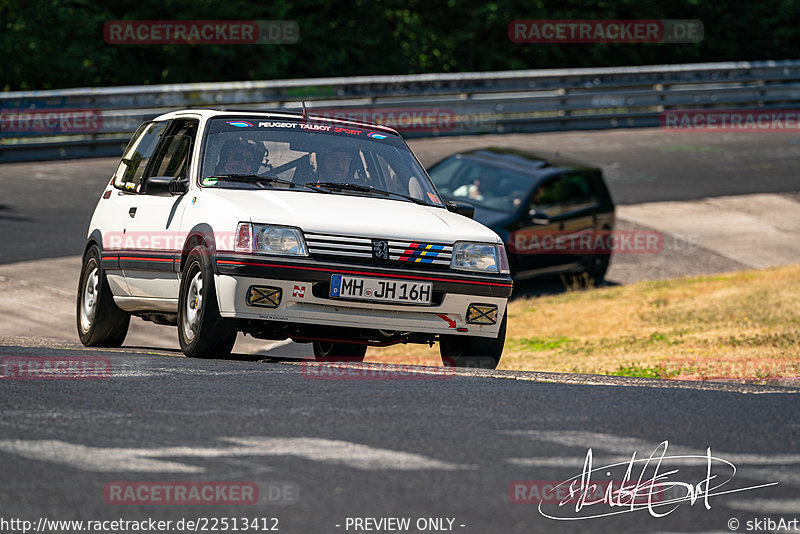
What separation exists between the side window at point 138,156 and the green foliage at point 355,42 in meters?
20.4

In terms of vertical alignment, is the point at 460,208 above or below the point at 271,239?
below

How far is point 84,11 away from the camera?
29469 mm

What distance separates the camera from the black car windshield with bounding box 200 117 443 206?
8102 millimetres

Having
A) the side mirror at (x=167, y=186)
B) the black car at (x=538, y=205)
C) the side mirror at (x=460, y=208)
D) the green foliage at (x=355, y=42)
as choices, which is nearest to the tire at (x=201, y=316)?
the side mirror at (x=167, y=186)

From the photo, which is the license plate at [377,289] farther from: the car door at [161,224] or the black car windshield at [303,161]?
the car door at [161,224]

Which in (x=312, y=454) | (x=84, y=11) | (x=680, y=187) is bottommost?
(x=680, y=187)

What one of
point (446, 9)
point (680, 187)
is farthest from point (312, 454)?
point (446, 9)

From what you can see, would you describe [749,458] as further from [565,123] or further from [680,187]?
[565,123]

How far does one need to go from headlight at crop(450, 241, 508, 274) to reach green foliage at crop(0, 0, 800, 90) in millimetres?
23243

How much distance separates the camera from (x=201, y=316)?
24.2 feet

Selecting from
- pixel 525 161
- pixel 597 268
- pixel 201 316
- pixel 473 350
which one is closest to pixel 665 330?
pixel 597 268

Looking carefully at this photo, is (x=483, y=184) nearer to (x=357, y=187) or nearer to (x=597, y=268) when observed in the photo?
(x=597, y=268)

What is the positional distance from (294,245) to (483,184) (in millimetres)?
8732

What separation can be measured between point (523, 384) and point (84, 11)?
82.4 feet
